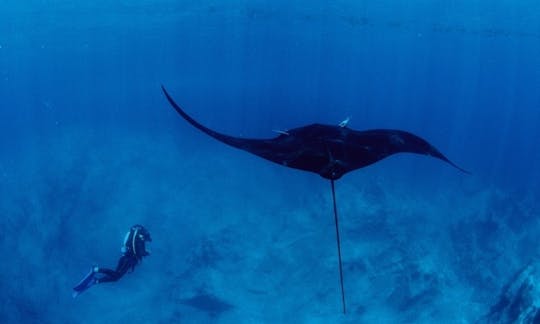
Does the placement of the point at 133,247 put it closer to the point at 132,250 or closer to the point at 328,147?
the point at 132,250

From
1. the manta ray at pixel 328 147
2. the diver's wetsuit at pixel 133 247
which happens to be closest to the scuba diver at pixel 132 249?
the diver's wetsuit at pixel 133 247

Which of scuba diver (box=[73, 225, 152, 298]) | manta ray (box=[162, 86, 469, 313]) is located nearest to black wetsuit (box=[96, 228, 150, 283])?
scuba diver (box=[73, 225, 152, 298])

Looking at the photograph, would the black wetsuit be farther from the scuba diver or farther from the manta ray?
the manta ray

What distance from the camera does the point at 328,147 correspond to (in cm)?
462

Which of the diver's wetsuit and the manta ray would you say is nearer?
the manta ray

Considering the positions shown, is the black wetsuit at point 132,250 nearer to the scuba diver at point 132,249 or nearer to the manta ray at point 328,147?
the scuba diver at point 132,249

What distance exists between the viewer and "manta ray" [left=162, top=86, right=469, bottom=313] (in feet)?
13.9

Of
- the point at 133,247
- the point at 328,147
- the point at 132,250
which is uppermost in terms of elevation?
the point at 328,147

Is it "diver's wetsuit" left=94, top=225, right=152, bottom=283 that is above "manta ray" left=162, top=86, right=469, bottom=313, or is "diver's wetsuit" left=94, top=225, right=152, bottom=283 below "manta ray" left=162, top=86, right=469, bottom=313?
below

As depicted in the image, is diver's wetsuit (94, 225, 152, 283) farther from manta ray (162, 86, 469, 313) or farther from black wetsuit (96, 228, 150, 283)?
manta ray (162, 86, 469, 313)

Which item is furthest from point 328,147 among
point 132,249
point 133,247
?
point 132,249

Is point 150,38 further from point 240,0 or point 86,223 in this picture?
point 86,223

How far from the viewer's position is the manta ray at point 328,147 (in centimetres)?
422

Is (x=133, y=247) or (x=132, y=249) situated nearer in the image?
(x=133, y=247)
